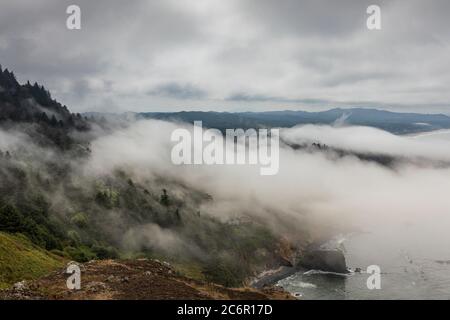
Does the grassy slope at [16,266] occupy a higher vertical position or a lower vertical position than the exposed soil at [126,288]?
lower

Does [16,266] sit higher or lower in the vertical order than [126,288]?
lower

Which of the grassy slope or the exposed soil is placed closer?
the exposed soil

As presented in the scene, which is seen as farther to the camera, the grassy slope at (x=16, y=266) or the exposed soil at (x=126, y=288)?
the grassy slope at (x=16, y=266)

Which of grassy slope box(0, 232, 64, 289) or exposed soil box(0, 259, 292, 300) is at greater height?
exposed soil box(0, 259, 292, 300)

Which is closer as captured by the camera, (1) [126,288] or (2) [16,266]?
(1) [126,288]
